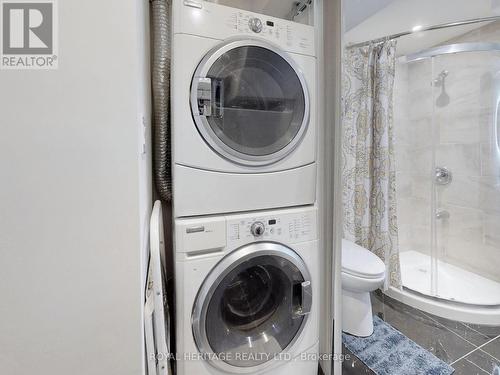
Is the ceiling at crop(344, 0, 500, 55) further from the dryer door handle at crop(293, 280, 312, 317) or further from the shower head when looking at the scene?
the dryer door handle at crop(293, 280, 312, 317)

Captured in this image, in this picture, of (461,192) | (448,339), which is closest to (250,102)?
(448,339)

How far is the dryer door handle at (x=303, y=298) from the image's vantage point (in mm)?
1195

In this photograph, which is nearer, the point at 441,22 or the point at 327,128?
the point at 327,128

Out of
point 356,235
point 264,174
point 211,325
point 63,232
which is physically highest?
point 264,174

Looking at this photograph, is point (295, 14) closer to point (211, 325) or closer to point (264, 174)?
point (264, 174)

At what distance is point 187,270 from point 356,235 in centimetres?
153

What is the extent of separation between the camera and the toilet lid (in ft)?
5.15

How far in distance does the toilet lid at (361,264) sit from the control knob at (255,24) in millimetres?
1457

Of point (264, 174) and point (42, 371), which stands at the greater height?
point (264, 174)

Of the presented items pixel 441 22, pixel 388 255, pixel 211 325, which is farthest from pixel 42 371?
pixel 441 22

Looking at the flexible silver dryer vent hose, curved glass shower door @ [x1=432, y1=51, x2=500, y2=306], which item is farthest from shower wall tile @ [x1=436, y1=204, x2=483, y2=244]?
the flexible silver dryer vent hose

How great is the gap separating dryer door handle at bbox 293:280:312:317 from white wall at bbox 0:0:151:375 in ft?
2.51

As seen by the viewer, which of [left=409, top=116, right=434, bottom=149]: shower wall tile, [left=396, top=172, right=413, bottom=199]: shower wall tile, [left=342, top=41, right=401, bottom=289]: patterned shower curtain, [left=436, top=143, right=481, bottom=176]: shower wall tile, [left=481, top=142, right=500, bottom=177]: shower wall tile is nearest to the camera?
[left=342, top=41, right=401, bottom=289]: patterned shower curtain

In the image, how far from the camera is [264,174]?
118 cm
